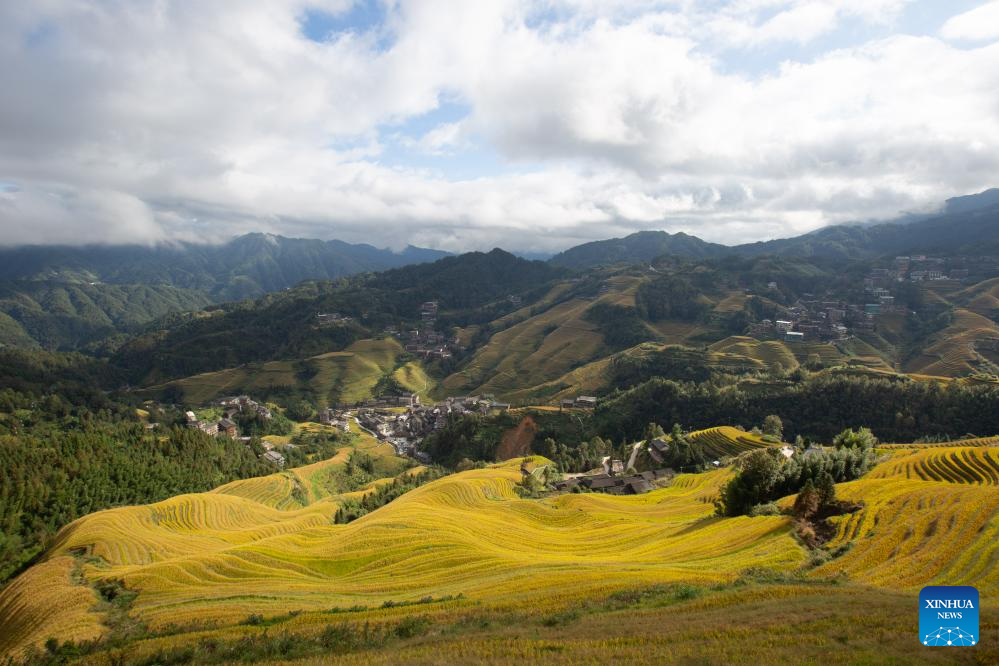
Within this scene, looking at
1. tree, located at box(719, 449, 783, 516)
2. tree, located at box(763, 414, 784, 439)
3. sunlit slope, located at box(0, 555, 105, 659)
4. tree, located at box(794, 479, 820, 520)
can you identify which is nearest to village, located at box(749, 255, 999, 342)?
tree, located at box(763, 414, 784, 439)

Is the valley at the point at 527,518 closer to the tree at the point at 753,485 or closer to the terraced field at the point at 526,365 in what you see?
the tree at the point at 753,485

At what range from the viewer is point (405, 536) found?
34719 millimetres

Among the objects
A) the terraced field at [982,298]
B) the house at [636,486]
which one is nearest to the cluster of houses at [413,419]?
the house at [636,486]

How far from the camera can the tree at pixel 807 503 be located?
32.4m

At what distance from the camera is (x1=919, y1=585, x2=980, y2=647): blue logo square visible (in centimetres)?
→ 1288

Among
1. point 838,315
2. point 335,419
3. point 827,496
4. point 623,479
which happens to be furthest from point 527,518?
point 838,315

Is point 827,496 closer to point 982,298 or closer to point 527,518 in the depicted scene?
point 527,518

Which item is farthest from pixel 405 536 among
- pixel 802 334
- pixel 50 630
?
pixel 802 334

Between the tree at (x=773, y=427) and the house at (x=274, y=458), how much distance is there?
95.7 metres

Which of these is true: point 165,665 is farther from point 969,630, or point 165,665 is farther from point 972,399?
point 972,399

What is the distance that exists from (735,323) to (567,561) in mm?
175950

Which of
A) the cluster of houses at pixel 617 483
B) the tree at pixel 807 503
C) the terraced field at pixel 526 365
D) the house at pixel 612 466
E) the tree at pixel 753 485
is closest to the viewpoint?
the tree at pixel 807 503

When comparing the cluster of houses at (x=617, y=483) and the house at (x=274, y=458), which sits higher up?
the cluster of houses at (x=617, y=483)

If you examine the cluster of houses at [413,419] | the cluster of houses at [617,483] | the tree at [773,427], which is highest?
the tree at [773,427]
